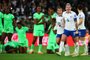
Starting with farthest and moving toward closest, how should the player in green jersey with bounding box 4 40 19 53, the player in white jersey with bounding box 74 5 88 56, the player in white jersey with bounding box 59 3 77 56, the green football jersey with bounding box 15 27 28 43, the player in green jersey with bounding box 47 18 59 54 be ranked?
1. the green football jersey with bounding box 15 27 28 43
2. the player in green jersey with bounding box 4 40 19 53
3. the player in green jersey with bounding box 47 18 59 54
4. the player in white jersey with bounding box 74 5 88 56
5. the player in white jersey with bounding box 59 3 77 56

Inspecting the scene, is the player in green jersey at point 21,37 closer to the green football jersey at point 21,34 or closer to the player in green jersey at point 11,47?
the green football jersey at point 21,34

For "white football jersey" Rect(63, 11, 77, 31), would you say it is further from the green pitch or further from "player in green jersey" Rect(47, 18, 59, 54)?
"player in green jersey" Rect(47, 18, 59, 54)

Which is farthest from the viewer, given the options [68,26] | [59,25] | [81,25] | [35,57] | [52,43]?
[52,43]

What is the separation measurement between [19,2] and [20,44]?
11.1 meters

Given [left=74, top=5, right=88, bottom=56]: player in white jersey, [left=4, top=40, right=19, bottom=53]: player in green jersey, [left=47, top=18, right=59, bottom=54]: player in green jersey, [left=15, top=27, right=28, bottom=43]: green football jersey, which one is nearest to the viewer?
[left=74, top=5, right=88, bottom=56]: player in white jersey

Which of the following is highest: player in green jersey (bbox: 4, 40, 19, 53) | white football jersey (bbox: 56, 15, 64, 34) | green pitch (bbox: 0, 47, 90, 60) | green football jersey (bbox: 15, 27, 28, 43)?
white football jersey (bbox: 56, 15, 64, 34)

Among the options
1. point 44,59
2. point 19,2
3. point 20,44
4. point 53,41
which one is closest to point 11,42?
point 20,44

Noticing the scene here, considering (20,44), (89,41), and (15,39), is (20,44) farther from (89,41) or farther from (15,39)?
(89,41)

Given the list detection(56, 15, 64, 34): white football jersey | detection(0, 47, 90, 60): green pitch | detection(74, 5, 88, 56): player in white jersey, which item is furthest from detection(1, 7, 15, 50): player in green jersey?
detection(74, 5, 88, 56): player in white jersey

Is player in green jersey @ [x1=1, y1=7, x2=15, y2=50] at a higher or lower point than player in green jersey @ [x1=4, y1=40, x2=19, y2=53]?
higher

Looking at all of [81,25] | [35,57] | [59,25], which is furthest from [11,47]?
[81,25]

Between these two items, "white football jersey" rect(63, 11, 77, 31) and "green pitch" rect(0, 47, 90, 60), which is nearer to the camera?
"green pitch" rect(0, 47, 90, 60)

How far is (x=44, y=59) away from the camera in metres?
17.2

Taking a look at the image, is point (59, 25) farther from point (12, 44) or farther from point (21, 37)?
point (12, 44)
